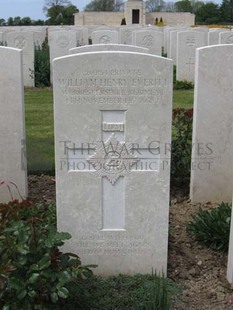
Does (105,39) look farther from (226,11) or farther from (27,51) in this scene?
(226,11)

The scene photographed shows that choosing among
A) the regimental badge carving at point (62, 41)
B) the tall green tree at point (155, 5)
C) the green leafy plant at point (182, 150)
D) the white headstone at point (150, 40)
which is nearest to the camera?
the green leafy plant at point (182, 150)

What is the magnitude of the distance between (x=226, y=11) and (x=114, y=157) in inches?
2553

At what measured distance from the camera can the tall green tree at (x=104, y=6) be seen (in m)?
69.8

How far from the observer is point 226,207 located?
425 centimetres

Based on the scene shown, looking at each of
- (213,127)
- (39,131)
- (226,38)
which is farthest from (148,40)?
(213,127)

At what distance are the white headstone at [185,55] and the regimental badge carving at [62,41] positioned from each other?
2.76m

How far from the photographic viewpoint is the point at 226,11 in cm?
6438

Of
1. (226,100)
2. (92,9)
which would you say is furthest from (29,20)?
(226,100)

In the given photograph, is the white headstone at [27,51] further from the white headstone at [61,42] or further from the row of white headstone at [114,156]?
the row of white headstone at [114,156]

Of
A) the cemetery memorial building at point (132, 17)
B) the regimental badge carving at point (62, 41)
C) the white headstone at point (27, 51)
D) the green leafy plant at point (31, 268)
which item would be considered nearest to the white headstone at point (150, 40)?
the regimental badge carving at point (62, 41)

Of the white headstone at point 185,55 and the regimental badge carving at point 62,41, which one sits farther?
the regimental badge carving at point 62,41

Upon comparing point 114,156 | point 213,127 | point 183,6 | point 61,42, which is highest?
point 183,6

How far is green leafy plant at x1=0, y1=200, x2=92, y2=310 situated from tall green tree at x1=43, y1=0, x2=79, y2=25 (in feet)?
192

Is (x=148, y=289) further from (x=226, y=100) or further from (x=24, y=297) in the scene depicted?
(x=226, y=100)
